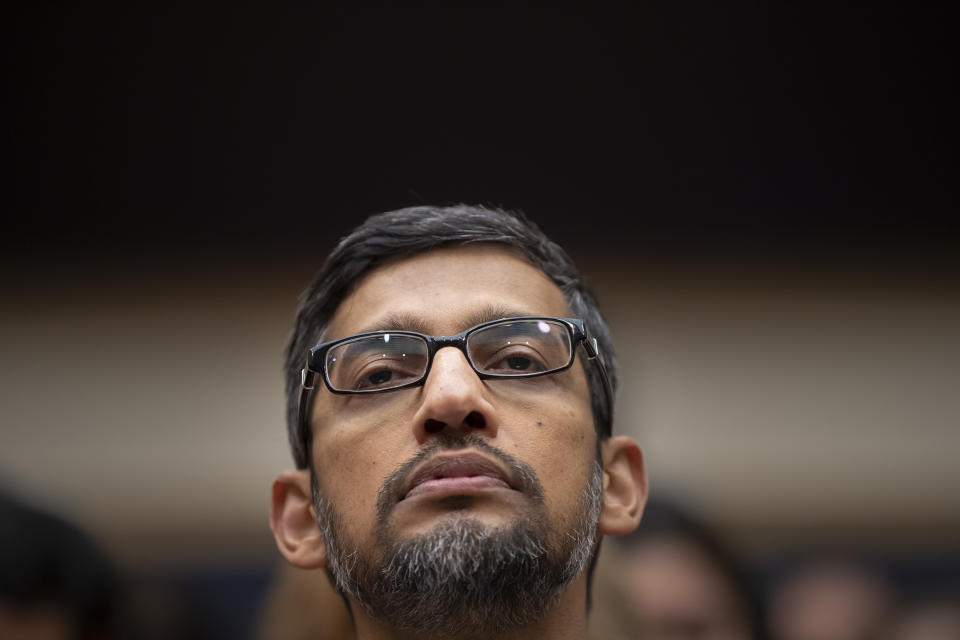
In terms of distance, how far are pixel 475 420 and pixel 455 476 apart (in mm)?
120

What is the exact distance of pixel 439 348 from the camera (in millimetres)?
1854

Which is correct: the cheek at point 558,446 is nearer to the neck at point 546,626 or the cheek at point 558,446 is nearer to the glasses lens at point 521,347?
the glasses lens at point 521,347

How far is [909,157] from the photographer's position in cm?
454

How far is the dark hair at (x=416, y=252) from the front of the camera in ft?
6.89

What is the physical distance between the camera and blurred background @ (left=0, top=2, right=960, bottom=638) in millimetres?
4238

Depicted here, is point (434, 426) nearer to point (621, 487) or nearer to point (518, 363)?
point (518, 363)

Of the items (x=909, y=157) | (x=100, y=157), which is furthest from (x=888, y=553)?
(x=100, y=157)

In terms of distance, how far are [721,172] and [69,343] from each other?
12.1 ft

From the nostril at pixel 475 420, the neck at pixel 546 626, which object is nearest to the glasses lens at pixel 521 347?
the nostril at pixel 475 420

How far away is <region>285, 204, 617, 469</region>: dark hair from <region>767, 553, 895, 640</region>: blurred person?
1.59 meters

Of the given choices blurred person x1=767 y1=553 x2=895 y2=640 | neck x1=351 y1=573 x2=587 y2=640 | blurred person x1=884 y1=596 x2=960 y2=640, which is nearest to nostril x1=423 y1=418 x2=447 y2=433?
neck x1=351 y1=573 x2=587 y2=640

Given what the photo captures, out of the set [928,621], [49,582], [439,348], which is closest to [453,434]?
[439,348]

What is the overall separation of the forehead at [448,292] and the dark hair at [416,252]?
2cm

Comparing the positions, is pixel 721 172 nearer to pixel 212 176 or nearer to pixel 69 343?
pixel 212 176
